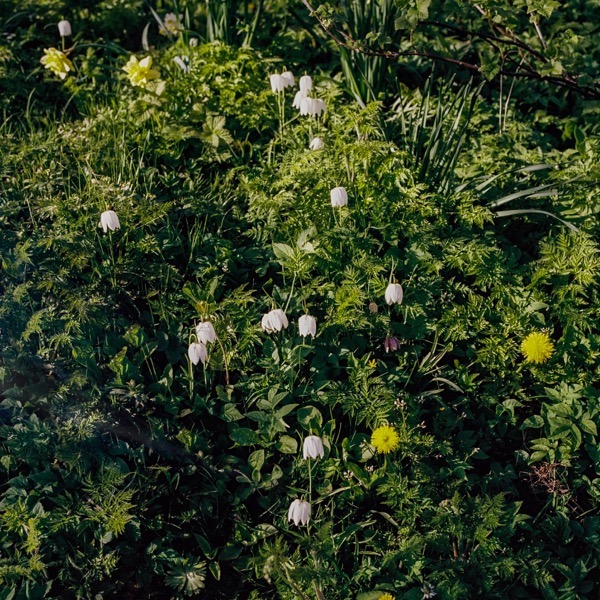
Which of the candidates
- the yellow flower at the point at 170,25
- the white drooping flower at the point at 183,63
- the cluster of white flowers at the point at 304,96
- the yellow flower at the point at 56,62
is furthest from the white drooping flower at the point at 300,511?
the yellow flower at the point at 170,25

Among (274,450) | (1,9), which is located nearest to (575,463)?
(274,450)

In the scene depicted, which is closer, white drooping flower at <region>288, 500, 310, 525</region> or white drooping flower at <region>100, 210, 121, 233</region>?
white drooping flower at <region>288, 500, 310, 525</region>

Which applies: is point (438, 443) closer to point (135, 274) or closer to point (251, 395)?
point (251, 395)

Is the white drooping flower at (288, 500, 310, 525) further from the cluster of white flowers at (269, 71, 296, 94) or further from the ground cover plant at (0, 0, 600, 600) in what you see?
the cluster of white flowers at (269, 71, 296, 94)

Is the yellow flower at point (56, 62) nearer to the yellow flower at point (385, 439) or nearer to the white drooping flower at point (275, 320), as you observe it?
the white drooping flower at point (275, 320)

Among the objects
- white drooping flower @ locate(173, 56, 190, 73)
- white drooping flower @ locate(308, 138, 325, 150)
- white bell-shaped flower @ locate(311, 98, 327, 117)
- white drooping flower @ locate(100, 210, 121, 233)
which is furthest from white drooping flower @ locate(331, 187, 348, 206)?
white drooping flower @ locate(173, 56, 190, 73)

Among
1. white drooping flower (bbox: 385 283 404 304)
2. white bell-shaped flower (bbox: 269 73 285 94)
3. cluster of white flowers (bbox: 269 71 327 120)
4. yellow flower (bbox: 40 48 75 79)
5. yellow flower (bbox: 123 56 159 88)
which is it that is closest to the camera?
white drooping flower (bbox: 385 283 404 304)

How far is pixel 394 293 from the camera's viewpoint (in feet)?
8.98

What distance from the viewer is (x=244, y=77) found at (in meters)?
3.68

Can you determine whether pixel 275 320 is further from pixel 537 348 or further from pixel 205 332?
pixel 537 348

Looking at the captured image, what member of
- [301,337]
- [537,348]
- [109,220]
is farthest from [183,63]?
[537,348]

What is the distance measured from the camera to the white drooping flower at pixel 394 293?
273 cm

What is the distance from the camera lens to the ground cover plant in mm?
2404

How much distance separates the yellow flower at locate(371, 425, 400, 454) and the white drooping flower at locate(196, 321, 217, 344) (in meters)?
0.64
